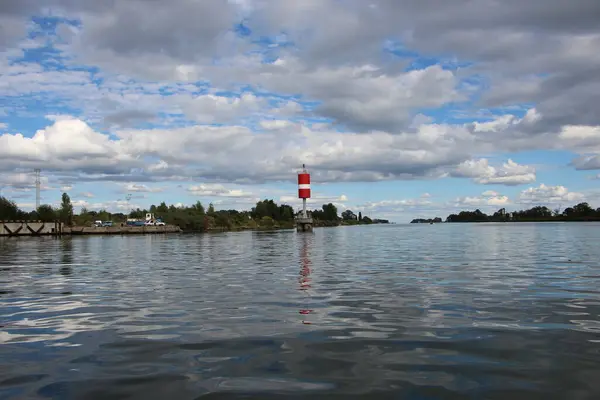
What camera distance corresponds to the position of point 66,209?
618 feet

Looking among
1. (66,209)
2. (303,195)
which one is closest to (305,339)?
(303,195)

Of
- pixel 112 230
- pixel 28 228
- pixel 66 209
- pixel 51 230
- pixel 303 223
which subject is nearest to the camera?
pixel 28 228

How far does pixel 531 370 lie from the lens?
352 inches

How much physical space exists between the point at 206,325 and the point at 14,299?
9.68m

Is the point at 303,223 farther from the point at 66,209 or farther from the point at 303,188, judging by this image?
the point at 66,209

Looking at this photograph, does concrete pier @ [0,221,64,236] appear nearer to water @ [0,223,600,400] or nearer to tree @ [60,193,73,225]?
tree @ [60,193,73,225]

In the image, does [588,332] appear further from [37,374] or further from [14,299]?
[14,299]

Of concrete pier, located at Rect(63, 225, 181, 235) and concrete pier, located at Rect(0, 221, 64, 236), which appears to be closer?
concrete pier, located at Rect(0, 221, 64, 236)

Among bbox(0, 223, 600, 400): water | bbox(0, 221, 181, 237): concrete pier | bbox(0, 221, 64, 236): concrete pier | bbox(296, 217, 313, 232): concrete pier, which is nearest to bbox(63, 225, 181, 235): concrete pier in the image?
bbox(0, 221, 181, 237): concrete pier

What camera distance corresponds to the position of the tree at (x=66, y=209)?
187 meters

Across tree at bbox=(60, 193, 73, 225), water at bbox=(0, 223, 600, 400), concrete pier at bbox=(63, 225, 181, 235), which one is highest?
tree at bbox=(60, 193, 73, 225)

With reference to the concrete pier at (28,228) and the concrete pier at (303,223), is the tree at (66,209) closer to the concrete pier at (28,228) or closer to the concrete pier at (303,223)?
the concrete pier at (28,228)

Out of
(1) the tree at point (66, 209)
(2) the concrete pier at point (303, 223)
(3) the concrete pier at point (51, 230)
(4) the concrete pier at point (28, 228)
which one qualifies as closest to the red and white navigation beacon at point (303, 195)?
(2) the concrete pier at point (303, 223)

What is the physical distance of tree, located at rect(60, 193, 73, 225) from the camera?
18688 cm
